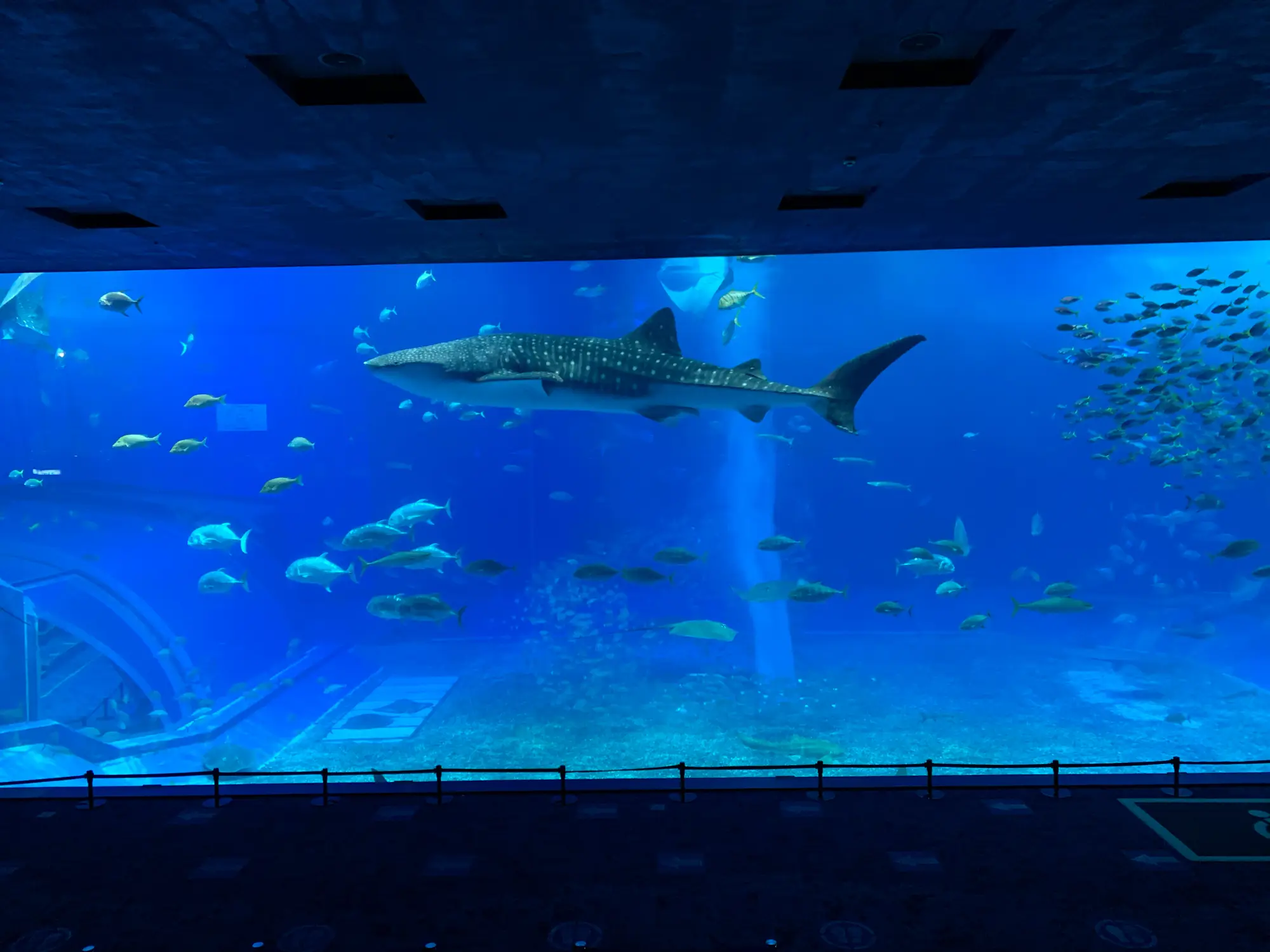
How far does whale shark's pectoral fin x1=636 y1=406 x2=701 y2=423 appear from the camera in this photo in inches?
322

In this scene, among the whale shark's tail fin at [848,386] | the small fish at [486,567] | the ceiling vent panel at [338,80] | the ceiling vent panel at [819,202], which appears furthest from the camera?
the small fish at [486,567]

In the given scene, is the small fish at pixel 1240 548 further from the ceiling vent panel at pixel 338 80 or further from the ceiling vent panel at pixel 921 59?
the ceiling vent panel at pixel 338 80

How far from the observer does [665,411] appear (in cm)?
827

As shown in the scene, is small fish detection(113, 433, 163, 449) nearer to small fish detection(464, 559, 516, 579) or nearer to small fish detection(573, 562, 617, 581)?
small fish detection(464, 559, 516, 579)

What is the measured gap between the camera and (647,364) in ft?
25.6

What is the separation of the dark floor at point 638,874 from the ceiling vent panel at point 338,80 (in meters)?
4.01

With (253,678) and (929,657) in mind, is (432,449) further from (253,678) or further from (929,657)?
(929,657)

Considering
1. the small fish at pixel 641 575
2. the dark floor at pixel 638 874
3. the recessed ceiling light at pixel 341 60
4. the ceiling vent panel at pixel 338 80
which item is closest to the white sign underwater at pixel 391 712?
the small fish at pixel 641 575

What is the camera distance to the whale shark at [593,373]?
296 inches

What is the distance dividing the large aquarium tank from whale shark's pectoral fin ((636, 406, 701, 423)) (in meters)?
0.08

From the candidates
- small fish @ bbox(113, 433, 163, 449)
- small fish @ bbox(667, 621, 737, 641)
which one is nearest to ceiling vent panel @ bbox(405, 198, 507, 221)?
small fish @ bbox(667, 621, 737, 641)

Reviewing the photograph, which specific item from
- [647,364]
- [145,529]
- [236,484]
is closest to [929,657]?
[647,364]

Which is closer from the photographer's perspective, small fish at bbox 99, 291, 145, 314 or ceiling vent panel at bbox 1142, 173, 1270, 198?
ceiling vent panel at bbox 1142, 173, 1270, 198

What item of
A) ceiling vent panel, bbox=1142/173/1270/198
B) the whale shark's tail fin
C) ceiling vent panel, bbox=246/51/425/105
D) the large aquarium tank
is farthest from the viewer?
the large aquarium tank
